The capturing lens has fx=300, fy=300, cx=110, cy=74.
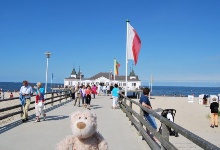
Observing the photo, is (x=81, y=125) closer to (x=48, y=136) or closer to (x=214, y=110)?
(x=48, y=136)

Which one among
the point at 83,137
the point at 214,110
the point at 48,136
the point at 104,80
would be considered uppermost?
the point at 104,80

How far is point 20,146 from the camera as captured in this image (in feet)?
25.5

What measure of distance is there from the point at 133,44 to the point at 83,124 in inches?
647

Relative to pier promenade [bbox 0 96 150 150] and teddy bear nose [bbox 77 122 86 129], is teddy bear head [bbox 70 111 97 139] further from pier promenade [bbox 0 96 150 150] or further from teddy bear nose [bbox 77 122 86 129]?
pier promenade [bbox 0 96 150 150]

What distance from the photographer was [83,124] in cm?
425

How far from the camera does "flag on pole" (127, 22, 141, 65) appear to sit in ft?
65.7

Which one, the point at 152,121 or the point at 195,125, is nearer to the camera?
the point at 152,121

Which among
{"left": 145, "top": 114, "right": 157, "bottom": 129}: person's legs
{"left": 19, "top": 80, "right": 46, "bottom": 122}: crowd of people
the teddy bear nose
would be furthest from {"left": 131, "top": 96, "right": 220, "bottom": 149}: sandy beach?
the teddy bear nose

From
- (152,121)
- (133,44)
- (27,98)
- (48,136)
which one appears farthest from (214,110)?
(48,136)

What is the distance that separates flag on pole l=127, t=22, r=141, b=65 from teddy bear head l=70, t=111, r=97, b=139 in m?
15.6

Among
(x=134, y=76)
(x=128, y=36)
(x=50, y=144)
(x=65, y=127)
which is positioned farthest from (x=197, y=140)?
(x=134, y=76)

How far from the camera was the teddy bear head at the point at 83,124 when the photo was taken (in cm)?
424

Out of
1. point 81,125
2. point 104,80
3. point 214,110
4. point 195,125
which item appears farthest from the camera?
point 104,80

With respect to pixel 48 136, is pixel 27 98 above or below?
above
